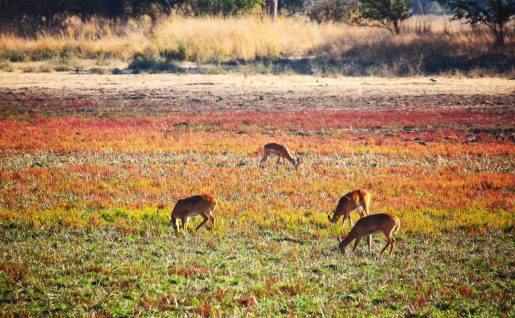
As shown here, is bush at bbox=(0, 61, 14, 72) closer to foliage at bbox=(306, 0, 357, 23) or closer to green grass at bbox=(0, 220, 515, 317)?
foliage at bbox=(306, 0, 357, 23)

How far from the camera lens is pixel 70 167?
1591 cm

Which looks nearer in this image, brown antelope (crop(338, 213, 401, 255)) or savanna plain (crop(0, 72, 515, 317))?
savanna plain (crop(0, 72, 515, 317))

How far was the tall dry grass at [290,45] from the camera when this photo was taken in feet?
120

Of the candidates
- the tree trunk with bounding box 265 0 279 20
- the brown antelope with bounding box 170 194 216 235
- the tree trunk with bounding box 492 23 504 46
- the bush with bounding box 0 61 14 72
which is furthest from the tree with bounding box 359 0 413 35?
the brown antelope with bounding box 170 194 216 235

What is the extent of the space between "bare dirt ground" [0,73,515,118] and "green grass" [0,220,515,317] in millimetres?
16313

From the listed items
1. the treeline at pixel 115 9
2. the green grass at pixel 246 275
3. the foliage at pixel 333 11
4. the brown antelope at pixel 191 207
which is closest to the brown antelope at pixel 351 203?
the green grass at pixel 246 275

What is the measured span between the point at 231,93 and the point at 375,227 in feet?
72.4

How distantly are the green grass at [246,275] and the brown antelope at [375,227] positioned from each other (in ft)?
0.85

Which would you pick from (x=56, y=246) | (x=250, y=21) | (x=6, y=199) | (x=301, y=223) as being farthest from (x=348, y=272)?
(x=250, y=21)

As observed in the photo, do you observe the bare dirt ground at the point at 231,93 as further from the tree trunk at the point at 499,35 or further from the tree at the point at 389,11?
the tree at the point at 389,11

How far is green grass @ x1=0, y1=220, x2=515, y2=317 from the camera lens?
25.3ft

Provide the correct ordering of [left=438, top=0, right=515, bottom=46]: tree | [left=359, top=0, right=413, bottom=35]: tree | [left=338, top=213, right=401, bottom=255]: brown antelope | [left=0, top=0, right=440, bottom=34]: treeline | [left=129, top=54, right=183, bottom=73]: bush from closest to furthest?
[left=338, top=213, right=401, bottom=255]: brown antelope
[left=438, top=0, right=515, bottom=46]: tree
[left=129, top=54, right=183, bottom=73]: bush
[left=359, top=0, right=413, bottom=35]: tree
[left=0, top=0, right=440, bottom=34]: treeline

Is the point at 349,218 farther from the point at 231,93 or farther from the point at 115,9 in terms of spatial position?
the point at 115,9

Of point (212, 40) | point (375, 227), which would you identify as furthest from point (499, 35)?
point (375, 227)
